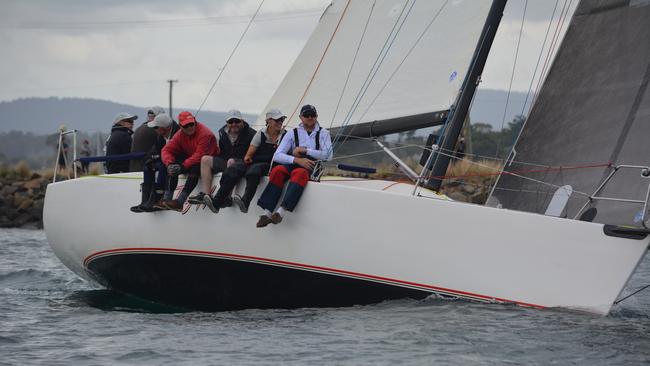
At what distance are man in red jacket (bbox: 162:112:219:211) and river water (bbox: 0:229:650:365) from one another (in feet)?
3.54

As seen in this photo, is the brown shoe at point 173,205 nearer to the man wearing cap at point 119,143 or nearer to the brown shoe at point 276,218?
the brown shoe at point 276,218

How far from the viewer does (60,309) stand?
10.1 meters

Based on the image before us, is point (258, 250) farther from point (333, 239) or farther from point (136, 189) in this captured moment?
point (136, 189)

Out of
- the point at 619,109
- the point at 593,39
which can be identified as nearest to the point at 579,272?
the point at 619,109

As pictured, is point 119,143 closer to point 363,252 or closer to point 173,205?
point 173,205

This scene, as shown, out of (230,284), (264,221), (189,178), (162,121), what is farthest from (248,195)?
(162,121)

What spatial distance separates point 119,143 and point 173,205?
1.74m

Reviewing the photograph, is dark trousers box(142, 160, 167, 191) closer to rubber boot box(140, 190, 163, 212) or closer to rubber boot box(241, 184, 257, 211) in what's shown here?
rubber boot box(140, 190, 163, 212)

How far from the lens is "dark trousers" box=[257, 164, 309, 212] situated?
9.04m

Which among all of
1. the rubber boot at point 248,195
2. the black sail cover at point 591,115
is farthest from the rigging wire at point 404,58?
the rubber boot at point 248,195

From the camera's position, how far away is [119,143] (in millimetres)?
11141

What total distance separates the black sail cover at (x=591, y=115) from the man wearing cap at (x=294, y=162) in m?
1.53

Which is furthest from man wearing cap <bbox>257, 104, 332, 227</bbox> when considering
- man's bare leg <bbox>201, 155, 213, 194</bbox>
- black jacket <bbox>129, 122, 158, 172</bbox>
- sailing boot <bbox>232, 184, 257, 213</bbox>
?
black jacket <bbox>129, 122, 158, 172</bbox>

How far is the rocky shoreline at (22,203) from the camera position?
80.2ft
